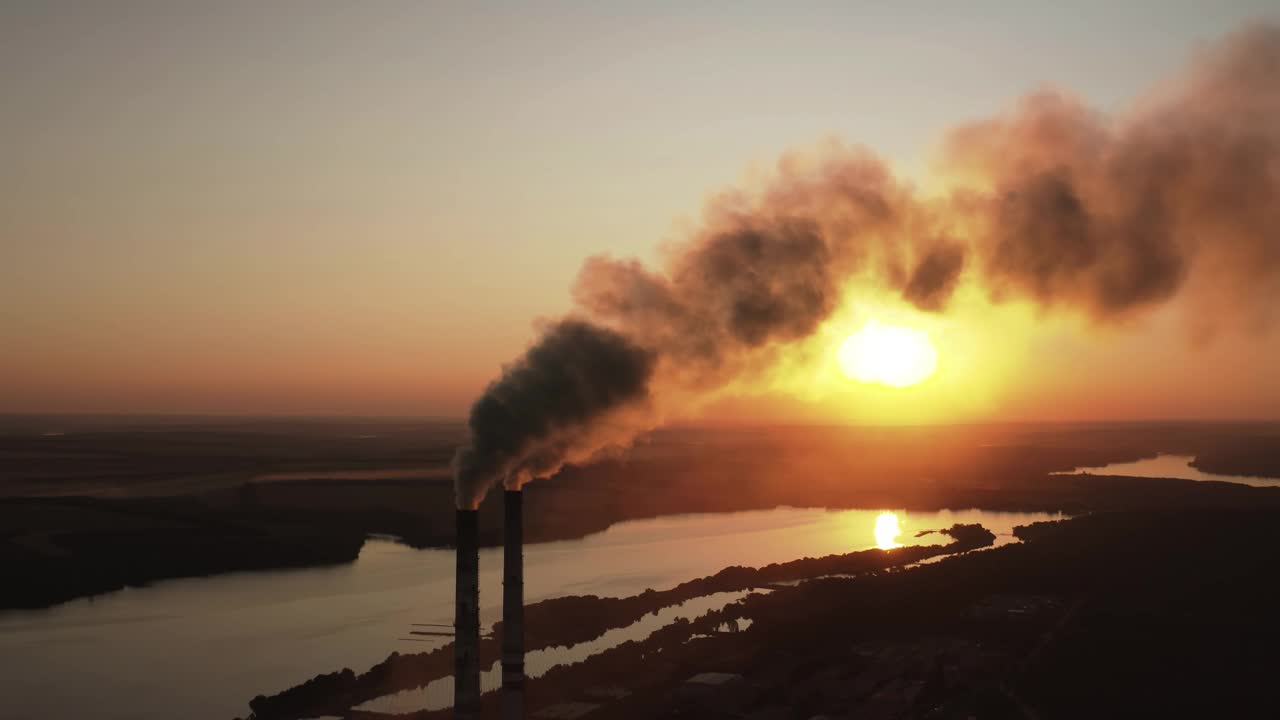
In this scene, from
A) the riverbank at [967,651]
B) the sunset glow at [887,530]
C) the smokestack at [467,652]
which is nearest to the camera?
the smokestack at [467,652]

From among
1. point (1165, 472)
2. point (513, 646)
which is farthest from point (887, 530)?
point (1165, 472)

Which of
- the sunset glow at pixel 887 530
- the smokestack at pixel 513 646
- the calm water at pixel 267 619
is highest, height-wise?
the smokestack at pixel 513 646

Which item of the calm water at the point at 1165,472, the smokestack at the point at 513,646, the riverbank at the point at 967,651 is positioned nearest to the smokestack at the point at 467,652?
the smokestack at the point at 513,646

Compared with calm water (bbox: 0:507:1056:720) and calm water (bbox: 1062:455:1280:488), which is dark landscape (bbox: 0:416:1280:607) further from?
calm water (bbox: 1062:455:1280:488)

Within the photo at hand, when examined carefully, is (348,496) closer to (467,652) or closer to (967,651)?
(967,651)

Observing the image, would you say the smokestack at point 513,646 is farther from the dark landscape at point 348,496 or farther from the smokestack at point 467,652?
the dark landscape at point 348,496

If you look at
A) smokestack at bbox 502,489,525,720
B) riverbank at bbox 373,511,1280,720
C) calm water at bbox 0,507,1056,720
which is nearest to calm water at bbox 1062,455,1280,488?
calm water at bbox 0,507,1056,720
